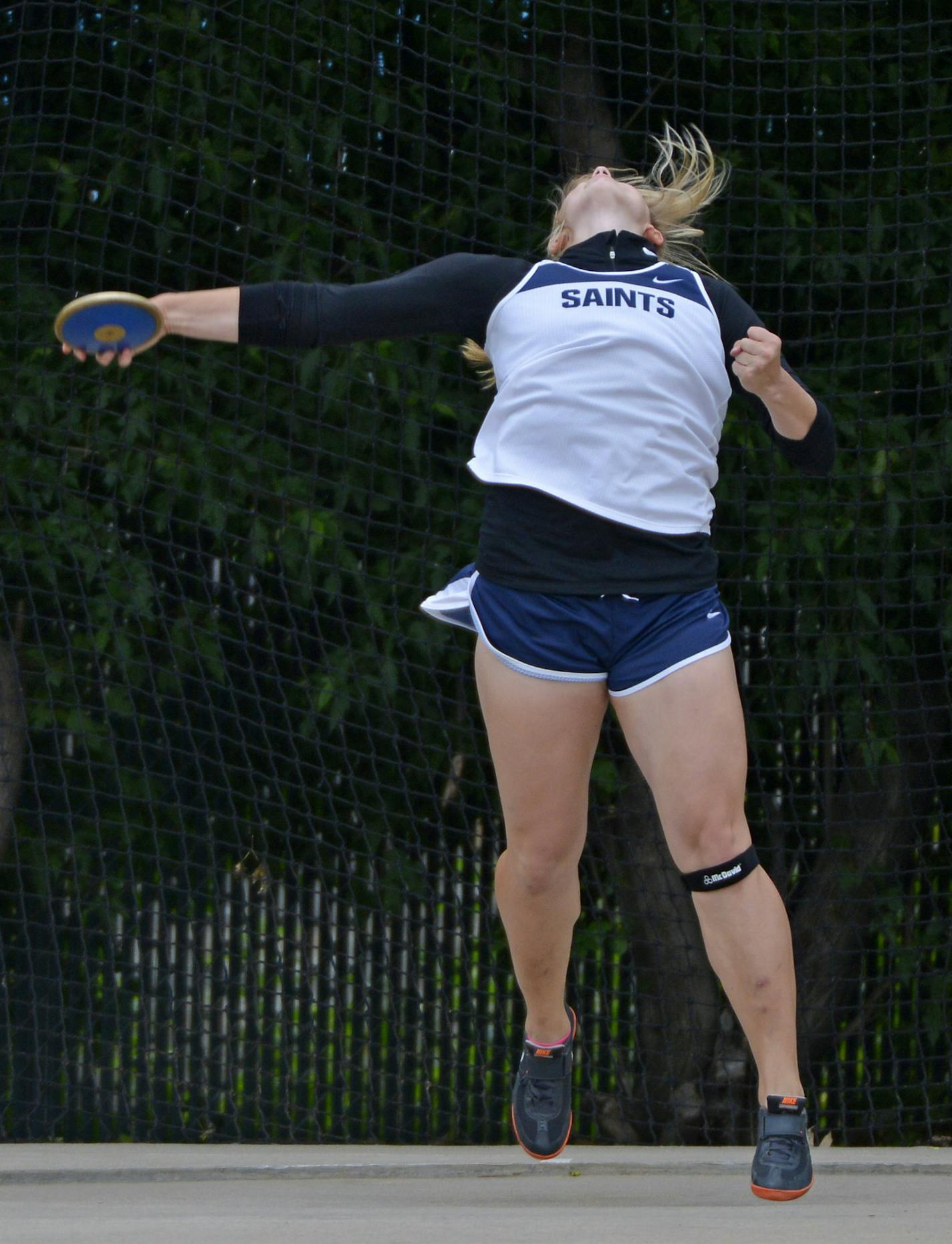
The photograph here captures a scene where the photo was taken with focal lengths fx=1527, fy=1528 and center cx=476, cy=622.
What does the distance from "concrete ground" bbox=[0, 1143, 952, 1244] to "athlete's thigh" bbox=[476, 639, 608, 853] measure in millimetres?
670

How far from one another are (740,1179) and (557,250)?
6.52 ft

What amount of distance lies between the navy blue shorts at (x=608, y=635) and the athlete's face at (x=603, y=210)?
65 centimetres

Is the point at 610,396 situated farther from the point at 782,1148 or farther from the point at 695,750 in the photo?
the point at 782,1148

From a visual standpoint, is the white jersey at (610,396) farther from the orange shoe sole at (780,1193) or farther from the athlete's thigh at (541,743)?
the orange shoe sole at (780,1193)

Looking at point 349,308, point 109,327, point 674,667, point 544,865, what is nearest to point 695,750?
point 674,667

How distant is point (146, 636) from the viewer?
4262 millimetres

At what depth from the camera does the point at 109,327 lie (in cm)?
223

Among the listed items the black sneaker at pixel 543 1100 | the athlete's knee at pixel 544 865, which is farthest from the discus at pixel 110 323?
the black sneaker at pixel 543 1100

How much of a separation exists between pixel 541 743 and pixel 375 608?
199cm

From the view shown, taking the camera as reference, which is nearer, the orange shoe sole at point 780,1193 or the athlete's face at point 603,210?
the orange shoe sole at point 780,1193

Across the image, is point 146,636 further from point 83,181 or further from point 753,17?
point 753,17

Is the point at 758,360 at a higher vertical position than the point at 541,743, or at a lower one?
higher

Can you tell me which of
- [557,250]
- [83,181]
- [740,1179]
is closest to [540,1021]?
[740,1179]

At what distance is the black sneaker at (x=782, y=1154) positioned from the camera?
2195mm
